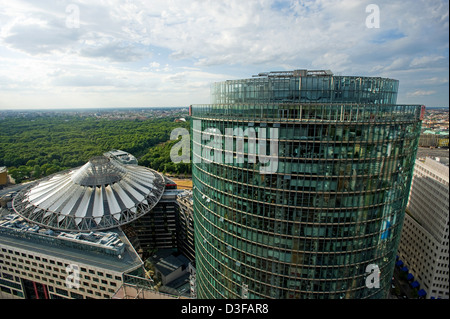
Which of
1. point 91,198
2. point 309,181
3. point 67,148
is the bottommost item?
point 91,198

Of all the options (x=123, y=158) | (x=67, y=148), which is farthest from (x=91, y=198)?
(x=67, y=148)

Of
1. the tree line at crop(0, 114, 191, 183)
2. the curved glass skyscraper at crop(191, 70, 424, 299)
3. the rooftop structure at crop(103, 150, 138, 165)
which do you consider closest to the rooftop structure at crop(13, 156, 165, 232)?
the rooftop structure at crop(103, 150, 138, 165)

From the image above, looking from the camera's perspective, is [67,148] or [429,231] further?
[67,148]

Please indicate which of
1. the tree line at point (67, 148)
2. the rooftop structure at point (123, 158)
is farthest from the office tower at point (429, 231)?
the rooftop structure at point (123, 158)

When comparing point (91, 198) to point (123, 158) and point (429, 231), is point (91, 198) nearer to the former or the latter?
point (123, 158)

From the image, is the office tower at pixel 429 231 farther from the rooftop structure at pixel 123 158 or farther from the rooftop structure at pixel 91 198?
the rooftop structure at pixel 123 158

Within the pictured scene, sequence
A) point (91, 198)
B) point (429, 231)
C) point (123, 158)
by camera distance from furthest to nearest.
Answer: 1. point (123, 158)
2. point (429, 231)
3. point (91, 198)
